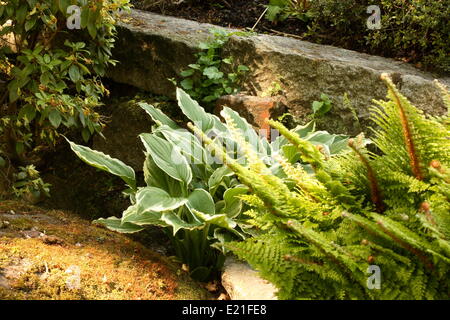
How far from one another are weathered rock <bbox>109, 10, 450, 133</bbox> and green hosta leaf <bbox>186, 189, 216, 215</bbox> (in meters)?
1.28

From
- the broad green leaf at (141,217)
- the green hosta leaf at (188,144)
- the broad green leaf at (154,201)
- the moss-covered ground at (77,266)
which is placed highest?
the green hosta leaf at (188,144)

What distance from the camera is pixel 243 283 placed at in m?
2.44

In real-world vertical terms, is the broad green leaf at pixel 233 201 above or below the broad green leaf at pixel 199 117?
below

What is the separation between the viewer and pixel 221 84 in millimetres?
3984

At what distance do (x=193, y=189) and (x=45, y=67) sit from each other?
46.4 inches

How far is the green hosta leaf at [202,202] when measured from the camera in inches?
108

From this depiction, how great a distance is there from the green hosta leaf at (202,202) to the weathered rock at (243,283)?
291 mm

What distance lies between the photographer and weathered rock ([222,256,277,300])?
2.32m

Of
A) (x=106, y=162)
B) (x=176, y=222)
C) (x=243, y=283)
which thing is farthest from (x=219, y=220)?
(x=106, y=162)

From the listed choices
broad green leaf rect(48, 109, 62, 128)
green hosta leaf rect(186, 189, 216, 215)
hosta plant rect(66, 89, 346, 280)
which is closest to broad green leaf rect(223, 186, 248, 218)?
hosta plant rect(66, 89, 346, 280)

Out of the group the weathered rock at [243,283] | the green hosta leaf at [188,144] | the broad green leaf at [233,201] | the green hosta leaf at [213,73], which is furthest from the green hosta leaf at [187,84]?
the weathered rock at [243,283]

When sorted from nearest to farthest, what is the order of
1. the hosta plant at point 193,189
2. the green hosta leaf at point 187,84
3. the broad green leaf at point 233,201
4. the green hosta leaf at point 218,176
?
the hosta plant at point 193,189
the broad green leaf at point 233,201
the green hosta leaf at point 218,176
the green hosta leaf at point 187,84

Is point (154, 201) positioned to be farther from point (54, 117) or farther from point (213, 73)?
point (213, 73)

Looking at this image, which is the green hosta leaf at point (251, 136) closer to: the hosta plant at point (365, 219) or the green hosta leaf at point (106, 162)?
the green hosta leaf at point (106, 162)
